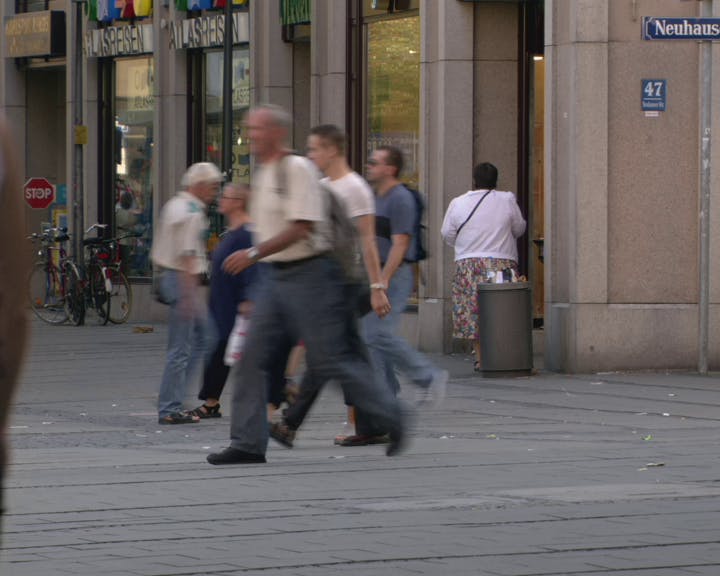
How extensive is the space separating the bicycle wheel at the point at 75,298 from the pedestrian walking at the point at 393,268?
46.6ft

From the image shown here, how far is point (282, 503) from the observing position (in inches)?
320

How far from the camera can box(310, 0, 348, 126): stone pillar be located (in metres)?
20.8

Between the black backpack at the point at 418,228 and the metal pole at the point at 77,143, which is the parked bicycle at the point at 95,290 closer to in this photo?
the metal pole at the point at 77,143

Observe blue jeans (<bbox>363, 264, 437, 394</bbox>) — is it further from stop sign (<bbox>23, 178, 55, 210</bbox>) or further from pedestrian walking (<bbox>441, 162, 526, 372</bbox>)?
stop sign (<bbox>23, 178, 55, 210</bbox>)

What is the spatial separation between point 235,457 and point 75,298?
53.1ft

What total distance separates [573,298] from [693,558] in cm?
961

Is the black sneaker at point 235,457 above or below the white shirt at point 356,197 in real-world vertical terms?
below

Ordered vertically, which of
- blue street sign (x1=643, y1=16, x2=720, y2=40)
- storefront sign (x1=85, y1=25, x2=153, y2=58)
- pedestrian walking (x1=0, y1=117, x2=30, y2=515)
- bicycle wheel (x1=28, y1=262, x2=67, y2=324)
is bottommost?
bicycle wheel (x1=28, y1=262, x2=67, y2=324)

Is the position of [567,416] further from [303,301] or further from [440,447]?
[303,301]

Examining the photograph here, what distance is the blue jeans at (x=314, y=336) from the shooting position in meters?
8.97

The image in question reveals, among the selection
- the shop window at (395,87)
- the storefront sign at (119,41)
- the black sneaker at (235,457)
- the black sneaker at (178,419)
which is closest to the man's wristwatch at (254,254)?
the black sneaker at (235,457)

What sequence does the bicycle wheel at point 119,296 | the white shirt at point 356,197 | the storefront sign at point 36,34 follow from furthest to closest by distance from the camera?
the storefront sign at point 36,34 < the bicycle wheel at point 119,296 < the white shirt at point 356,197

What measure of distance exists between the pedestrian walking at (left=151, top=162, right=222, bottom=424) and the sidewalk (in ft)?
0.78

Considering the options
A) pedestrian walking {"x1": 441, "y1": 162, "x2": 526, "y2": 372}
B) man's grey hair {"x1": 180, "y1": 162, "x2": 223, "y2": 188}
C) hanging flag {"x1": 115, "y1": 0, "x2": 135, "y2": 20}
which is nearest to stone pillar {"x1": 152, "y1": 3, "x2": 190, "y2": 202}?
hanging flag {"x1": 115, "y1": 0, "x2": 135, "y2": 20}
